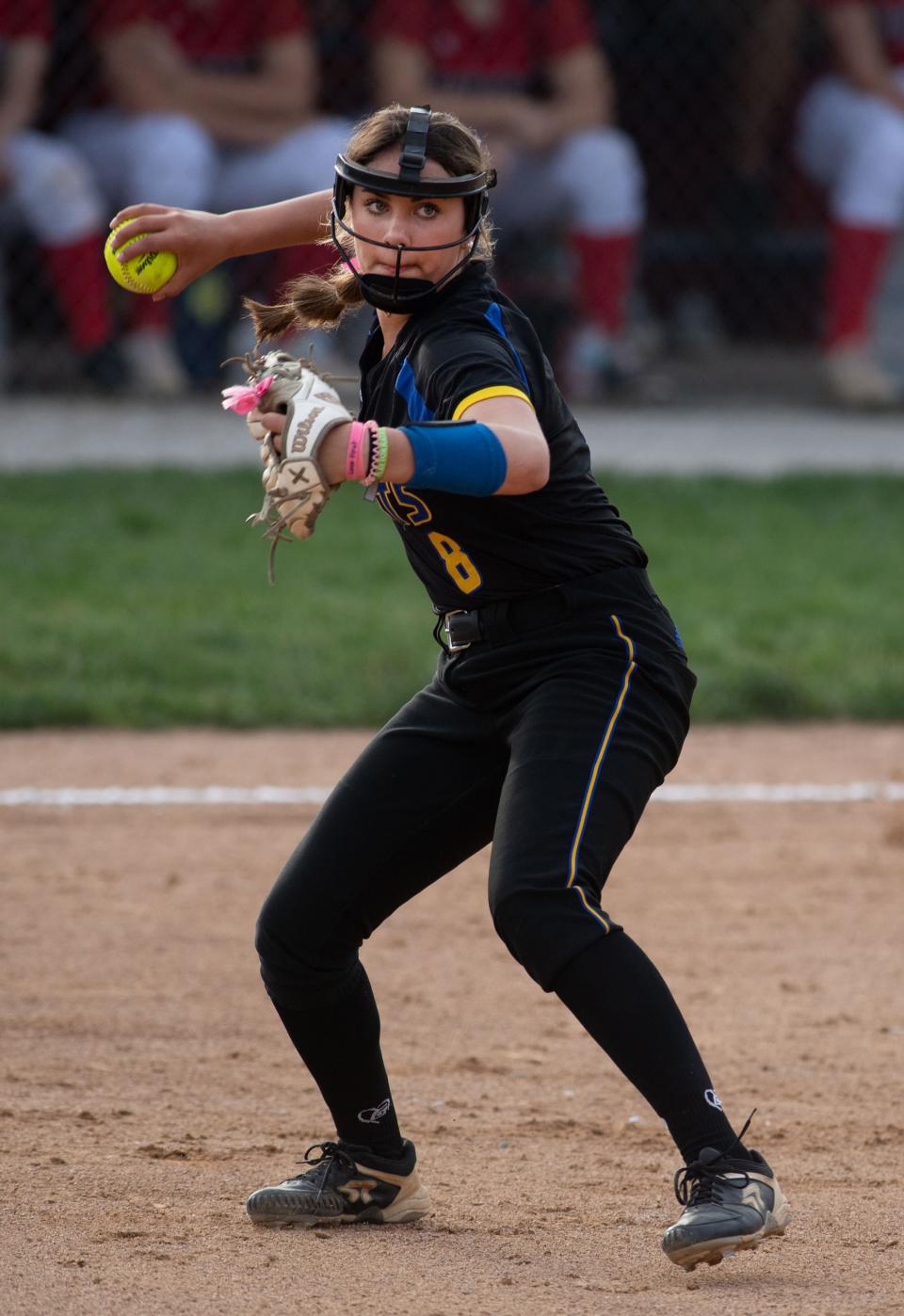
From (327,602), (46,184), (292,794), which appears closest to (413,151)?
(292,794)

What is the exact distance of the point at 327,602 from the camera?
766 centimetres

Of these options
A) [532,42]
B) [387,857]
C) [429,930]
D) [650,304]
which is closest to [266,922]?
[387,857]

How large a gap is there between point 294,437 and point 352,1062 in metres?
1.09

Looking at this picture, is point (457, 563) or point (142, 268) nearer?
point (457, 563)

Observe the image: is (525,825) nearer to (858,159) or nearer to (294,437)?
(294,437)

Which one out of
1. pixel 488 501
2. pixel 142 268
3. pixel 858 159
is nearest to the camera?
pixel 488 501

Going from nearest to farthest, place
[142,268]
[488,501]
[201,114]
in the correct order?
[488,501]
[142,268]
[201,114]

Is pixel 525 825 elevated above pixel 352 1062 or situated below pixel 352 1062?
above

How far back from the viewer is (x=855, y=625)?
7.57 m

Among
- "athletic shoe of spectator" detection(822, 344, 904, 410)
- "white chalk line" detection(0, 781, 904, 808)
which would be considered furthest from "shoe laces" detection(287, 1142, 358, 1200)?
"athletic shoe of spectator" detection(822, 344, 904, 410)

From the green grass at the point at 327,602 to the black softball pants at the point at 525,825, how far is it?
143 inches

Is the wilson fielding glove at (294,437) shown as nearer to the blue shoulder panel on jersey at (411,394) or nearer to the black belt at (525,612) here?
the blue shoulder panel on jersey at (411,394)

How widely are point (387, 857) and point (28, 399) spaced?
724cm

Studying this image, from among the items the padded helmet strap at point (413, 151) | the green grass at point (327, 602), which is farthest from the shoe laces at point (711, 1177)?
the green grass at point (327, 602)
